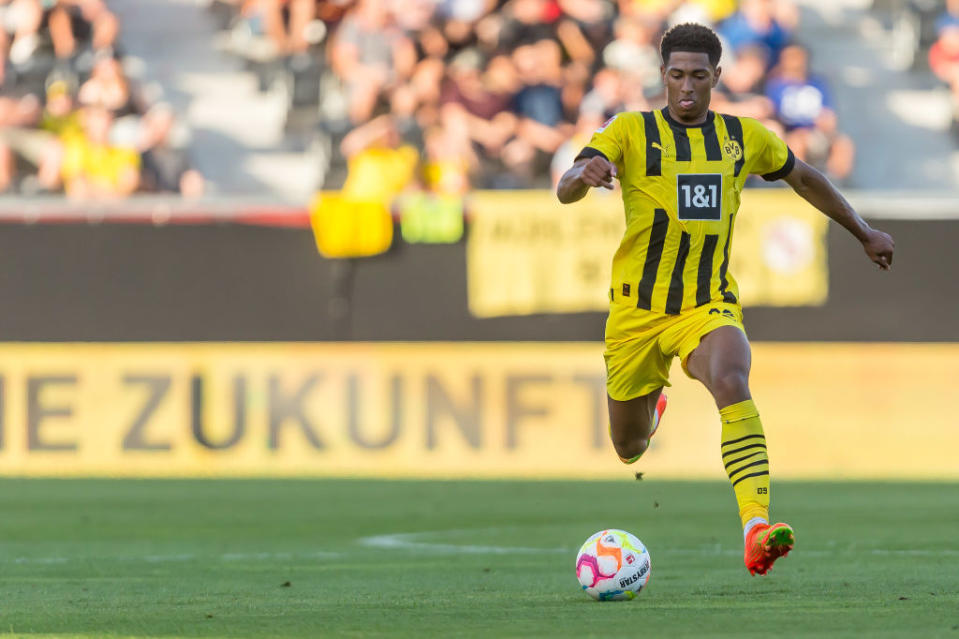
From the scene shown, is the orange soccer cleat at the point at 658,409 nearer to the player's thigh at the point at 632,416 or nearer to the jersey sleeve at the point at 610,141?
the player's thigh at the point at 632,416

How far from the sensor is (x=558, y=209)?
593 inches

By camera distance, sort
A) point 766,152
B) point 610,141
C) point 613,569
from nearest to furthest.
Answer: point 613,569
point 610,141
point 766,152

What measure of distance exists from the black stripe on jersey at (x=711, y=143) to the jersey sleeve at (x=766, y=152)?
0.16 meters

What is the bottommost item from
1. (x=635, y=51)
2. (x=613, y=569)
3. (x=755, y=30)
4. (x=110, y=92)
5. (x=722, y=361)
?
(x=613, y=569)

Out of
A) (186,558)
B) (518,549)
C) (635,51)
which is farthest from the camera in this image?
(635,51)

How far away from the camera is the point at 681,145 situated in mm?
7414

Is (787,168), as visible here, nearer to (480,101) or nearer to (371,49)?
(480,101)

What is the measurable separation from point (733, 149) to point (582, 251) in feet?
24.9

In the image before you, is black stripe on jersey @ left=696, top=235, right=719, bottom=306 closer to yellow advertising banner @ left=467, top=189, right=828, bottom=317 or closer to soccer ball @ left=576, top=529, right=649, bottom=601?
soccer ball @ left=576, top=529, right=649, bottom=601

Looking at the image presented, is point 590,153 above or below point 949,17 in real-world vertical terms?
below

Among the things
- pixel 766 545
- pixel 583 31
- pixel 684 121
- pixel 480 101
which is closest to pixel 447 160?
pixel 480 101

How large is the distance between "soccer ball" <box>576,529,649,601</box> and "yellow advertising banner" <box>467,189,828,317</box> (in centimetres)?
841

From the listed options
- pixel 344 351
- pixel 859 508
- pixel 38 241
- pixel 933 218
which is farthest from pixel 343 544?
pixel 933 218

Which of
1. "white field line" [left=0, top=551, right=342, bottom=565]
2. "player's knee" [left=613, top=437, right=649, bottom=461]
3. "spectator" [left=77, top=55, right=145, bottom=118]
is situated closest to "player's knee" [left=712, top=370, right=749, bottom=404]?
"player's knee" [left=613, top=437, right=649, bottom=461]
